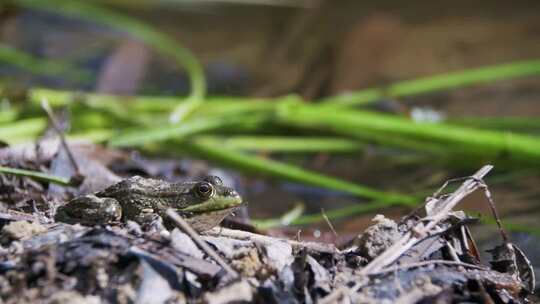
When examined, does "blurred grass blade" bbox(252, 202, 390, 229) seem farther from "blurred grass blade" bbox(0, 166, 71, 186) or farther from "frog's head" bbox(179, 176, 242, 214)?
"frog's head" bbox(179, 176, 242, 214)

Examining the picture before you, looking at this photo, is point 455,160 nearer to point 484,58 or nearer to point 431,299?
point 484,58

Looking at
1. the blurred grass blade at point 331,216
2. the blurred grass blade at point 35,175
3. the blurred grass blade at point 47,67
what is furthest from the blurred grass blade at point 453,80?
the blurred grass blade at point 35,175

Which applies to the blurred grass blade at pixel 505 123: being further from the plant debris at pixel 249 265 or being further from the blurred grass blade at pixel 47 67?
the blurred grass blade at pixel 47 67

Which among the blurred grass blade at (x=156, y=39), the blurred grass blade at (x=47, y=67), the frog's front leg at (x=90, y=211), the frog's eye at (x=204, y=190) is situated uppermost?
the frog's eye at (x=204, y=190)

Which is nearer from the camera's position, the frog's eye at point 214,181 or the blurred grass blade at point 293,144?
the frog's eye at point 214,181

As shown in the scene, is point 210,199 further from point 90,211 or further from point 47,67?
point 47,67

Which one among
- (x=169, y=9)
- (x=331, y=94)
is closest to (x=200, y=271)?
(x=331, y=94)
